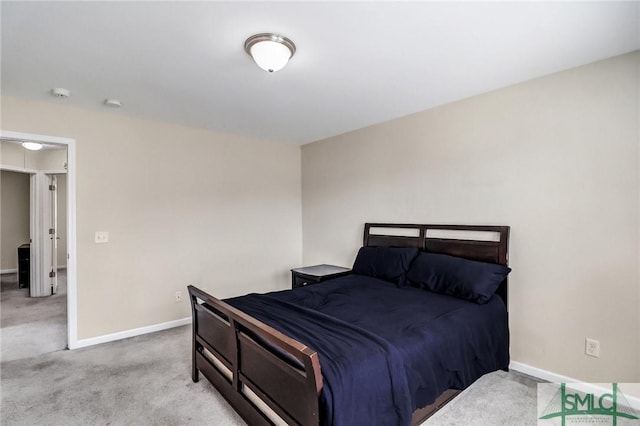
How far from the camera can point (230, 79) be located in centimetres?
252

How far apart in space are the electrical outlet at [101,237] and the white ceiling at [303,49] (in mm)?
1303

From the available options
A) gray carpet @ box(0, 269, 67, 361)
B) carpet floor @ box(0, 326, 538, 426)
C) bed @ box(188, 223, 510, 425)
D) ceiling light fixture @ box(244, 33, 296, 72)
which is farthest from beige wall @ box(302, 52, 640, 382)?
gray carpet @ box(0, 269, 67, 361)

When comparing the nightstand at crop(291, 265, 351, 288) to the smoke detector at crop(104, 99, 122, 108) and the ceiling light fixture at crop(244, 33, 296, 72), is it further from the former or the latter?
the smoke detector at crop(104, 99, 122, 108)

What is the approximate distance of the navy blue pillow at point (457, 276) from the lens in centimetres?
246

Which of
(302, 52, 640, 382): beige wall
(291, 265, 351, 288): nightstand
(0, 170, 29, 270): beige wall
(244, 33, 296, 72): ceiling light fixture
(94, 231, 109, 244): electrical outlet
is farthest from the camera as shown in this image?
(0, 170, 29, 270): beige wall

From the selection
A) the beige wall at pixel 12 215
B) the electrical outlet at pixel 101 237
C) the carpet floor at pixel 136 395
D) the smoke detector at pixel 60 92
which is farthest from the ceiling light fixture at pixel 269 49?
the beige wall at pixel 12 215

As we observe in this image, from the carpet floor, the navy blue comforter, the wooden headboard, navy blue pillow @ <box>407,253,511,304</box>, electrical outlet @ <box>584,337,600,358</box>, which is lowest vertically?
the carpet floor

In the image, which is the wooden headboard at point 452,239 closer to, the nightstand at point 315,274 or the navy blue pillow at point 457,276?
the navy blue pillow at point 457,276

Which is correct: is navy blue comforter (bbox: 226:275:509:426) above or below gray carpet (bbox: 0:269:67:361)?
above

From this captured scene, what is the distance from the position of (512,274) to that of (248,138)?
3.56m

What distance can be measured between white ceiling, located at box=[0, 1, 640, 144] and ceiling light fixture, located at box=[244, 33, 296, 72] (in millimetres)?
62

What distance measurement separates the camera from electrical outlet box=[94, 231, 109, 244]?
10.7 ft

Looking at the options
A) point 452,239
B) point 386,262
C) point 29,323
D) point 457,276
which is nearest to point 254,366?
point 457,276

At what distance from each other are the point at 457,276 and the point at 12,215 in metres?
8.86
